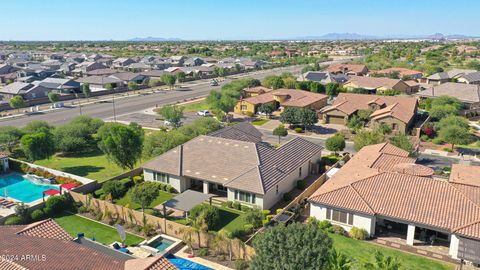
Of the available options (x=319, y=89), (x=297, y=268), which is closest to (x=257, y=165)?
(x=297, y=268)

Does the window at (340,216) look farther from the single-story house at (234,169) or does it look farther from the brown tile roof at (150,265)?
the brown tile roof at (150,265)

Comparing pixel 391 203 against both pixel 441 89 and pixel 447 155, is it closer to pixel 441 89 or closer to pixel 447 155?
pixel 447 155

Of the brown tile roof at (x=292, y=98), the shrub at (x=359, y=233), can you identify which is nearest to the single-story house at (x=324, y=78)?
the brown tile roof at (x=292, y=98)

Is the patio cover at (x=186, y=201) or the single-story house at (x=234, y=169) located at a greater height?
the single-story house at (x=234, y=169)

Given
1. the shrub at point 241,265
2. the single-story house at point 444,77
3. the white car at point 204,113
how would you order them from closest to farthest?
the shrub at point 241,265 → the white car at point 204,113 → the single-story house at point 444,77

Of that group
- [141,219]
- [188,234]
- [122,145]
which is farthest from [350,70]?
[188,234]

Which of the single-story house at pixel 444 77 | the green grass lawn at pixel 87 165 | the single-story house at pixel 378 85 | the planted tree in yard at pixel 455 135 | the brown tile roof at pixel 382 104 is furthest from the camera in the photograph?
the single-story house at pixel 444 77

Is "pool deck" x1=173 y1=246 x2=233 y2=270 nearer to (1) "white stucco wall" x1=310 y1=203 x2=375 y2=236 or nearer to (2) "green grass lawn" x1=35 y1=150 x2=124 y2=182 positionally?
(1) "white stucco wall" x1=310 y1=203 x2=375 y2=236

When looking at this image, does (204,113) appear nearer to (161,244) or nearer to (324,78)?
Answer: (324,78)
